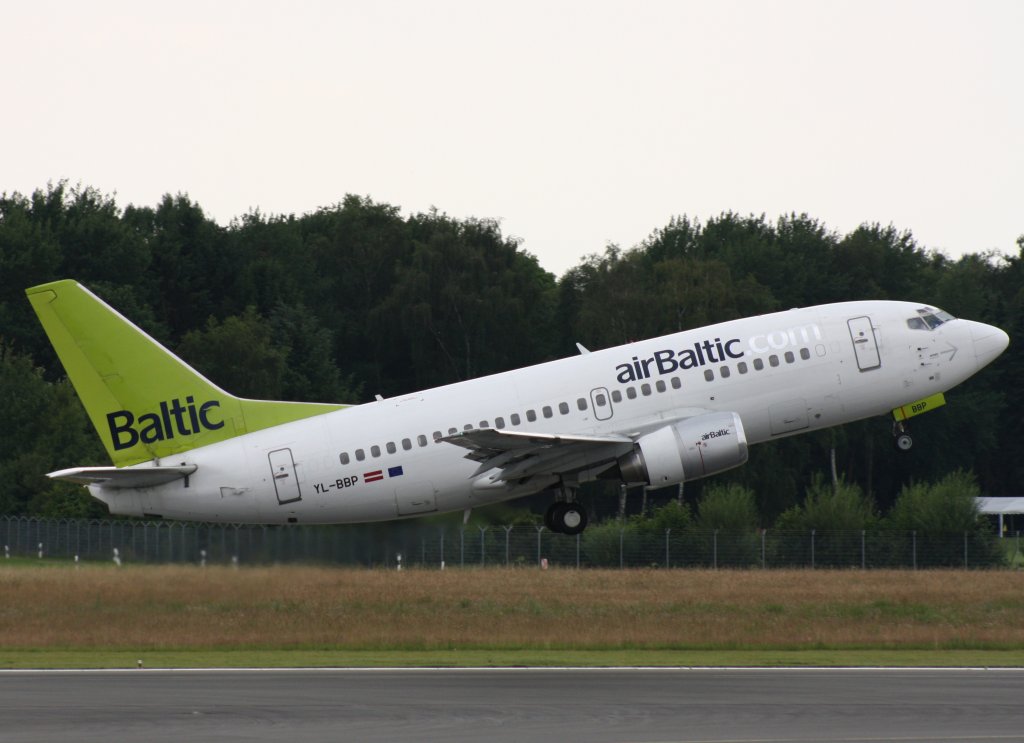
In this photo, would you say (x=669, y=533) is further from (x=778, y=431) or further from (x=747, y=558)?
(x=778, y=431)

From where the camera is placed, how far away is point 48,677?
3700cm

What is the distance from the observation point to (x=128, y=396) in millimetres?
44875

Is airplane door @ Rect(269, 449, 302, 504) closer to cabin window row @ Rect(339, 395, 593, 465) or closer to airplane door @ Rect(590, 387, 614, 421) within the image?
cabin window row @ Rect(339, 395, 593, 465)

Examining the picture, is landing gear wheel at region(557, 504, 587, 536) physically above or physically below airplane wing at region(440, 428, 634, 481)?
below

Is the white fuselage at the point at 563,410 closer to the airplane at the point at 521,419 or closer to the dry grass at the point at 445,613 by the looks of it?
the airplane at the point at 521,419

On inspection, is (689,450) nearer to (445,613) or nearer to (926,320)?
(926,320)

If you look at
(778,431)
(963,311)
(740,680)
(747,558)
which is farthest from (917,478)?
(740,680)

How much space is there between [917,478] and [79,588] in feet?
239

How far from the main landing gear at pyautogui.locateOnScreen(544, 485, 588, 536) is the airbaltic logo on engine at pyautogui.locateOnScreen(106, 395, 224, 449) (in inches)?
361

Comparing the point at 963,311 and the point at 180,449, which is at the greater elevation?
the point at 963,311

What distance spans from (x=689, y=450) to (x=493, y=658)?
7.52 m

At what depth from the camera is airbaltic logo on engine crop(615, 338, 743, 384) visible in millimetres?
43094

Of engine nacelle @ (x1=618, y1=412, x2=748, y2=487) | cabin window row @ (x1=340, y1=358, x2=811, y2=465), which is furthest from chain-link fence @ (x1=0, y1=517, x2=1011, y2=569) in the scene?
engine nacelle @ (x1=618, y1=412, x2=748, y2=487)

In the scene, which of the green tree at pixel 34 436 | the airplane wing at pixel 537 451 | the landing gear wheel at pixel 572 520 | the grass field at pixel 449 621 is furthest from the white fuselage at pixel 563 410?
the green tree at pixel 34 436
